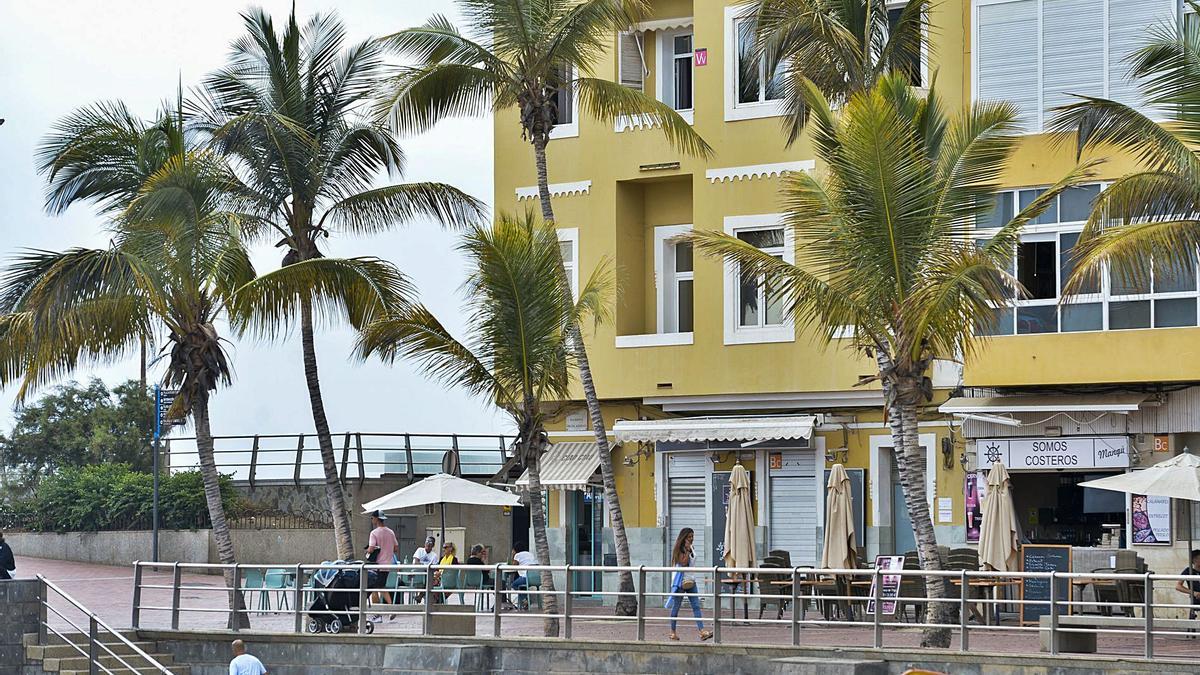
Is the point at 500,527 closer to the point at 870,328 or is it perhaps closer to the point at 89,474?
the point at 89,474

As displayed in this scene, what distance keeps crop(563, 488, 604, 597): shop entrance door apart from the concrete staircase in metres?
10.1

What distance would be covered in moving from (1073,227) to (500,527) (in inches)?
675

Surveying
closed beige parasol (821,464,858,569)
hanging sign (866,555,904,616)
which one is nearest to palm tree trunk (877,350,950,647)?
hanging sign (866,555,904,616)

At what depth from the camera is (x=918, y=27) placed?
91.6 ft

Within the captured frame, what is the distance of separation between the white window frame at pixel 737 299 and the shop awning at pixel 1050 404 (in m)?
3.56

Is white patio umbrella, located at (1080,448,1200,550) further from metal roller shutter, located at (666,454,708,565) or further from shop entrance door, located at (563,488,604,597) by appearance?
shop entrance door, located at (563,488,604,597)

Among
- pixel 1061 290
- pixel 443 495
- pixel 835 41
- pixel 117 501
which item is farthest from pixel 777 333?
pixel 117 501

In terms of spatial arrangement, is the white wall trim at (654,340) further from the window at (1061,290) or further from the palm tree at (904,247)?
the palm tree at (904,247)

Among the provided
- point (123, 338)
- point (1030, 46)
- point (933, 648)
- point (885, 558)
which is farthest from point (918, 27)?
point (123, 338)

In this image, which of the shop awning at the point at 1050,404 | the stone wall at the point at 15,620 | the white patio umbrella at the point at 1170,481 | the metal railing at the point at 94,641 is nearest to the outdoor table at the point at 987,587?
the white patio umbrella at the point at 1170,481

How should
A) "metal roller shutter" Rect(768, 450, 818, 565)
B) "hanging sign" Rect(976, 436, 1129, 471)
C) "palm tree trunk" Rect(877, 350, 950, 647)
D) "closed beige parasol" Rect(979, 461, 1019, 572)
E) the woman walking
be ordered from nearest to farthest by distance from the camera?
"palm tree trunk" Rect(877, 350, 950, 647) < the woman walking < "closed beige parasol" Rect(979, 461, 1019, 572) < "hanging sign" Rect(976, 436, 1129, 471) < "metal roller shutter" Rect(768, 450, 818, 565)

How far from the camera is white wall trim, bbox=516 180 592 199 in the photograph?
3288 centimetres

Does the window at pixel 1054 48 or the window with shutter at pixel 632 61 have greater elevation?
the window with shutter at pixel 632 61

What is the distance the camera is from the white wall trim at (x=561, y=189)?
32875 mm
